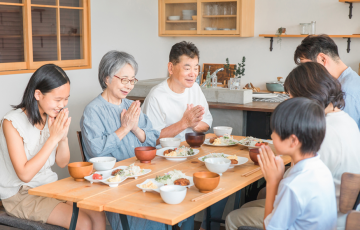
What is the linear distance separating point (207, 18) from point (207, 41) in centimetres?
43

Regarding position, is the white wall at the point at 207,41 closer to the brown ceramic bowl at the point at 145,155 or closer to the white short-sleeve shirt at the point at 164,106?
the white short-sleeve shirt at the point at 164,106

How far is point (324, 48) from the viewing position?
2.33 metres

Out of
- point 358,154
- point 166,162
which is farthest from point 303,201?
point 166,162

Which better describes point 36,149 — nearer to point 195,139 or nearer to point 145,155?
point 145,155

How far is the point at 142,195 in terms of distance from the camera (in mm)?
1559

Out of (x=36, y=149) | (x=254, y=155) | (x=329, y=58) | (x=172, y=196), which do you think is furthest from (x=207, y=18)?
(x=172, y=196)

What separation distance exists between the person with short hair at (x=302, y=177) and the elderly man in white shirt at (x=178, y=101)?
128cm

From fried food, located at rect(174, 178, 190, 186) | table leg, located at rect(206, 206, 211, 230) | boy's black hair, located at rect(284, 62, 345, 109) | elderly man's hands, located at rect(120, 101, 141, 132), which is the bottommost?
table leg, located at rect(206, 206, 211, 230)

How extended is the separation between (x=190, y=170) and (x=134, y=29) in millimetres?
3129

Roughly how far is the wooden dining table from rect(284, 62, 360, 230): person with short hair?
36cm

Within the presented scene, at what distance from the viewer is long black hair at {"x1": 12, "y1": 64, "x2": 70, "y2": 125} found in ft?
6.31

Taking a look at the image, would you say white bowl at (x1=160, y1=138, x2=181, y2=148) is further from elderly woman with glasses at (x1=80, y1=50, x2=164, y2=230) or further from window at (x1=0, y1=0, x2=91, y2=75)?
window at (x1=0, y1=0, x2=91, y2=75)

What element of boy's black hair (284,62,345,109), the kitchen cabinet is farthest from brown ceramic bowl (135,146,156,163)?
the kitchen cabinet

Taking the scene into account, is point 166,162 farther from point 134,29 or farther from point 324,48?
point 134,29
